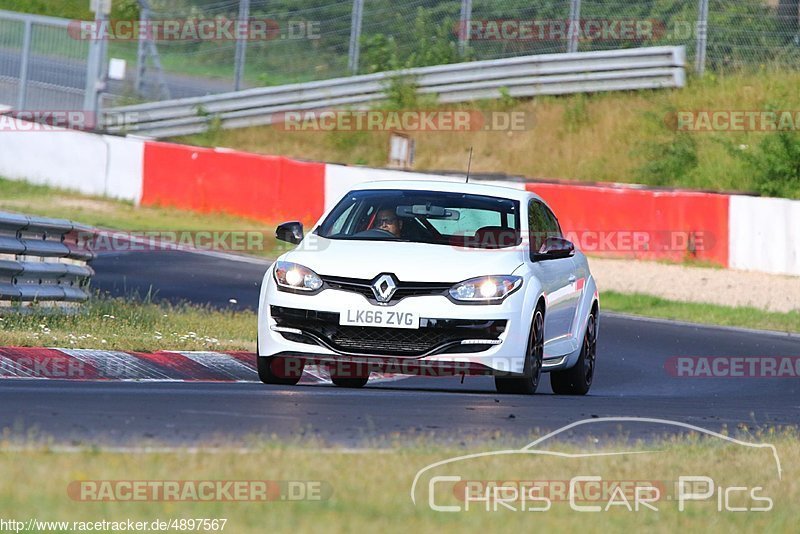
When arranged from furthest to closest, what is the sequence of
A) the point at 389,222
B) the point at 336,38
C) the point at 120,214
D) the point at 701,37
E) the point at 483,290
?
the point at 336,38 < the point at 701,37 < the point at 120,214 < the point at 389,222 < the point at 483,290

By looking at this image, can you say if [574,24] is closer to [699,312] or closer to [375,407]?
[699,312]

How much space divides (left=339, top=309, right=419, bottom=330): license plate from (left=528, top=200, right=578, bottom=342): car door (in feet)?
3.27

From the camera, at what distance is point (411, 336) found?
973 cm

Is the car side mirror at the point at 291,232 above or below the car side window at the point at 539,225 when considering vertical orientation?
below

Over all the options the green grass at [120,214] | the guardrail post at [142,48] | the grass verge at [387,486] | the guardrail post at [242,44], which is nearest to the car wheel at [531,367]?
the grass verge at [387,486]

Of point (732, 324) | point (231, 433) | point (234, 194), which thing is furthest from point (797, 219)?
point (231, 433)

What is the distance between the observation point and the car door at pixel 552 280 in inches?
412

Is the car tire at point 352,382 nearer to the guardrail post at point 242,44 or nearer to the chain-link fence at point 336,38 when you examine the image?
the chain-link fence at point 336,38

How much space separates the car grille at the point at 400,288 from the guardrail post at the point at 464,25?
66.0ft

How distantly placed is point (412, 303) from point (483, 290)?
44 centimetres

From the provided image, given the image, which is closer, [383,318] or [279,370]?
[383,318]

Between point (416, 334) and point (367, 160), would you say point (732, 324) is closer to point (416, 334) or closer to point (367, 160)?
point (416, 334)

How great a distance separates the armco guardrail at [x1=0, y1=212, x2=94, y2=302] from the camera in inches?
503

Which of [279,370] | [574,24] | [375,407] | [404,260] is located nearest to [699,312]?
[279,370]
